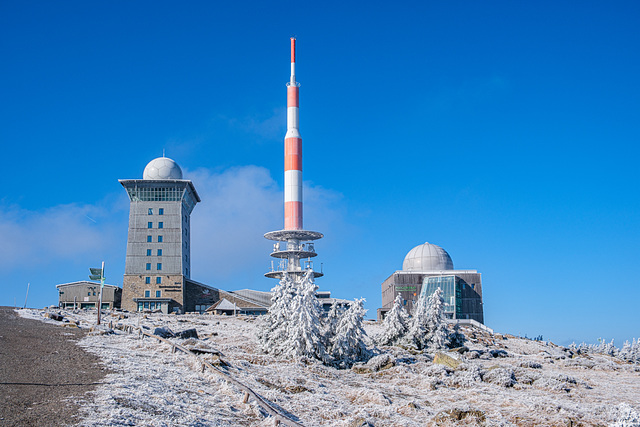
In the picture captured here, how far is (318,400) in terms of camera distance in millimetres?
16734

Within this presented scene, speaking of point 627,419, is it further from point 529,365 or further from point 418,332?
point 418,332

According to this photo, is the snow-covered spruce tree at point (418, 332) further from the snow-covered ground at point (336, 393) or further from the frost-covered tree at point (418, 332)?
the snow-covered ground at point (336, 393)

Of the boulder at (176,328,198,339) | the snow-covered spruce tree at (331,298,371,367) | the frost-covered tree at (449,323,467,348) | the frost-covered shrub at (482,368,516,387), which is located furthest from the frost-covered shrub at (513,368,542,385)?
the boulder at (176,328,198,339)

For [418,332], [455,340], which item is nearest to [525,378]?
[418,332]

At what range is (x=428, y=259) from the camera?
263 ft

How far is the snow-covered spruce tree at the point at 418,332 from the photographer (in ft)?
115

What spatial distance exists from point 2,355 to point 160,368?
5.10m

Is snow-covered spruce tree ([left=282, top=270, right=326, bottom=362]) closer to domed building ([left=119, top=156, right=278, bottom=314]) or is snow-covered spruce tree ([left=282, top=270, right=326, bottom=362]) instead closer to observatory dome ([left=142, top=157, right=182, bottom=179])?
domed building ([left=119, top=156, right=278, bottom=314])

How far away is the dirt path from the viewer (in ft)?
35.6

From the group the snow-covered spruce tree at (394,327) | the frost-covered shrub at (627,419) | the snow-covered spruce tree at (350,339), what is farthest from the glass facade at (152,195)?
the frost-covered shrub at (627,419)

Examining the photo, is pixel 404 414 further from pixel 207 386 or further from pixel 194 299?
pixel 194 299

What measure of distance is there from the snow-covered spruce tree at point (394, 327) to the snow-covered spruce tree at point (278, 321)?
8288 mm

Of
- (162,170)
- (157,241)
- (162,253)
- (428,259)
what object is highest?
(162,170)

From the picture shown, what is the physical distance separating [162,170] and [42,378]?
73.5 metres
